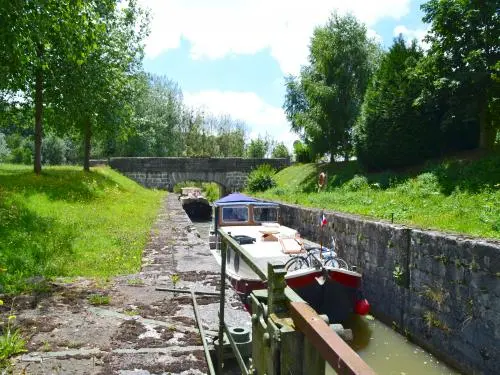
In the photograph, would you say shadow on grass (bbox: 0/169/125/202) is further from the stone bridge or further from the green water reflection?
the stone bridge

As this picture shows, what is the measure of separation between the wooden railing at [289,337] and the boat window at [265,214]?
34.1ft

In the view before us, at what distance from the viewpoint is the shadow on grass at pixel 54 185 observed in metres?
13.2

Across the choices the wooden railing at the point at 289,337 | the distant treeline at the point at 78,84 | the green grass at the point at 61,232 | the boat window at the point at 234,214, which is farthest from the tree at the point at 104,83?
the wooden railing at the point at 289,337

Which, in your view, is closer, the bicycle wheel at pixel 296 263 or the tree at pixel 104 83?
the bicycle wheel at pixel 296 263

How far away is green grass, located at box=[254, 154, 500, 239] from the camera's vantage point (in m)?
9.34

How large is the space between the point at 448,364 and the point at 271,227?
18.9ft

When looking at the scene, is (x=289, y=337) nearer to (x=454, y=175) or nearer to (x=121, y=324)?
(x=121, y=324)

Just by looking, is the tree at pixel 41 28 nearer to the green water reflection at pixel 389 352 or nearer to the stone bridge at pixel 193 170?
the green water reflection at pixel 389 352

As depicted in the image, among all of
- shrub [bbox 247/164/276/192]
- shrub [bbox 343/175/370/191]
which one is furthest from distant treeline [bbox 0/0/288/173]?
shrub [bbox 343/175/370/191]

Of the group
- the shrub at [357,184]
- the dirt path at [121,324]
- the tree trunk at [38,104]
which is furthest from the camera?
the shrub at [357,184]

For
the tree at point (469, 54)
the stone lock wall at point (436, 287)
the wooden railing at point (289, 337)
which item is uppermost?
the tree at point (469, 54)

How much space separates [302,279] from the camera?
27.0ft

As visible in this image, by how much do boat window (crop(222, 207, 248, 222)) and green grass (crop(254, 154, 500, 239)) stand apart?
130 inches

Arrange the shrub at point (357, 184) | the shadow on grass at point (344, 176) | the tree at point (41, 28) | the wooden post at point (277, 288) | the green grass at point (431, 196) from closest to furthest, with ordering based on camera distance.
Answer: the wooden post at point (277, 288) → the tree at point (41, 28) → the green grass at point (431, 196) → the shadow on grass at point (344, 176) → the shrub at point (357, 184)
